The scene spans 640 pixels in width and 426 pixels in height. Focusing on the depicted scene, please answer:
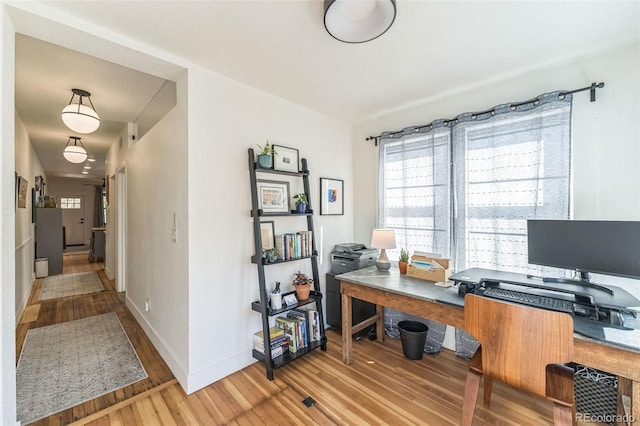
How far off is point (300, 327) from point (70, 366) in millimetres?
2021

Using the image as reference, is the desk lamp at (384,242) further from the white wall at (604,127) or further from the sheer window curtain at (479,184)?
the white wall at (604,127)

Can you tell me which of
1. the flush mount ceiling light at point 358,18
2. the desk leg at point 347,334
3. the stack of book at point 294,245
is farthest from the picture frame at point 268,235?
the flush mount ceiling light at point 358,18

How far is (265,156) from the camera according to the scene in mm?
2328

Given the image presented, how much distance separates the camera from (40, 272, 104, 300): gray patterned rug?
437 cm

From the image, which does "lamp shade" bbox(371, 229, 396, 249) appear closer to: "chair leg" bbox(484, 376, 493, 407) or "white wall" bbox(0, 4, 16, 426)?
"chair leg" bbox(484, 376, 493, 407)

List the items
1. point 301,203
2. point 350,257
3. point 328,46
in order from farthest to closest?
point 350,257 → point 301,203 → point 328,46

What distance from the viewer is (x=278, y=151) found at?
8.43 ft

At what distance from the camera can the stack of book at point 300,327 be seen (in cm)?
239

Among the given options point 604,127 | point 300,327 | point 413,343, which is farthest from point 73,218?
point 604,127

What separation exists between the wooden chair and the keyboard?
301mm

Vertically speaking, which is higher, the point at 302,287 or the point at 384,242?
the point at 384,242

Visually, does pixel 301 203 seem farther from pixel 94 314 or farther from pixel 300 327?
pixel 94 314

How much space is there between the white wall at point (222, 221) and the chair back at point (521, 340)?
1.75 m

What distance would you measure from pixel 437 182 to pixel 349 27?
1717 millimetres
